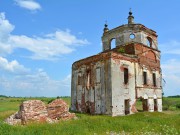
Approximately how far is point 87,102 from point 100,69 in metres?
4.12

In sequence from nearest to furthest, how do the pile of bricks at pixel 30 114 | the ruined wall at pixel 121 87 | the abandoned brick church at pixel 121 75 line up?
the pile of bricks at pixel 30 114, the ruined wall at pixel 121 87, the abandoned brick church at pixel 121 75

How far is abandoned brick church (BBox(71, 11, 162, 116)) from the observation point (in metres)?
21.8

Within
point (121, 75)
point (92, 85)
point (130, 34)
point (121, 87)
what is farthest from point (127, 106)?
point (130, 34)

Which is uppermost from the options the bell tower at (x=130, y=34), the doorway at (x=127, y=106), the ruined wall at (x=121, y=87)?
the bell tower at (x=130, y=34)

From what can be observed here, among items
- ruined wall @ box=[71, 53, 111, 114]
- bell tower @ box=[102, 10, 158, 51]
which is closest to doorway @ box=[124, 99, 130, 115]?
ruined wall @ box=[71, 53, 111, 114]

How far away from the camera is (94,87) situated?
918 inches

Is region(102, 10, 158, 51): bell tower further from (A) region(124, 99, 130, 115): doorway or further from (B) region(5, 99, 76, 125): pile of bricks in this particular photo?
(B) region(5, 99, 76, 125): pile of bricks

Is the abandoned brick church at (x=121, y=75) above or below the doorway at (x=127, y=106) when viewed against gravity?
above

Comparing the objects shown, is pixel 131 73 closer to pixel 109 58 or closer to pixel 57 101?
pixel 109 58

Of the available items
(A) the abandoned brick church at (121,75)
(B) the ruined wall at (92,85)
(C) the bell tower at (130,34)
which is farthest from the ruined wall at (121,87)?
(C) the bell tower at (130,34)

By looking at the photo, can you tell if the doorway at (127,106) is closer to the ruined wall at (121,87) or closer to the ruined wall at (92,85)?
Result: the ruined wall at (121,87)

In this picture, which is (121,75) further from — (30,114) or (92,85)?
(30,114)

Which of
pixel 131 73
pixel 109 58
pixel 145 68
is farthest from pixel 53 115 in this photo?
pixel 145 68

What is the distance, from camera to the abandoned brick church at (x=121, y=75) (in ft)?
71.5
